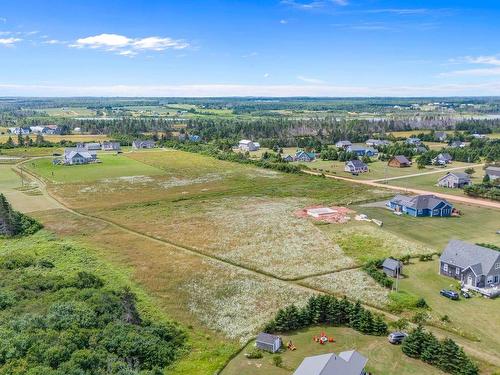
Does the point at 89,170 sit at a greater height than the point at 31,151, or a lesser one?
lesser

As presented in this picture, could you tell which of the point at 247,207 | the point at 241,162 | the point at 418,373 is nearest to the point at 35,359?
the point at 418,373

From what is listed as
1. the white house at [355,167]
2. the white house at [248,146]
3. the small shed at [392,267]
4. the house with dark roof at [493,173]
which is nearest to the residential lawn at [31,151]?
the white house at [248,146]

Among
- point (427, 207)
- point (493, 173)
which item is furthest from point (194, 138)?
point (427, 207)

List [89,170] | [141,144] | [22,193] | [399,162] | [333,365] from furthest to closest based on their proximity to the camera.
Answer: [141,144] < [399,162] < [89,170] < [22,193] < [333,365]

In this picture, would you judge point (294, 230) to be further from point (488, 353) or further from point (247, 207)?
point (488, 353)

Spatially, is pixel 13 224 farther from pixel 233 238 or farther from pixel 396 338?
pixel 396 338

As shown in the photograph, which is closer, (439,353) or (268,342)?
(439,353)

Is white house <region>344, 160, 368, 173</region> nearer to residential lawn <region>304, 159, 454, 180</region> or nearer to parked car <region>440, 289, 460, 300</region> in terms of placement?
residential lawn <region>304, 159, 454, 180</region>

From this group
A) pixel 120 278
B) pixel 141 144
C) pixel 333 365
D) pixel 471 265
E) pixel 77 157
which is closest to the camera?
pixel 333 365

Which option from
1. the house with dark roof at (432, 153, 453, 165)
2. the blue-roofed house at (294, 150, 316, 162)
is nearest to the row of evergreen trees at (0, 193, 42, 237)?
the blue-roofed house at (294, 150, 316, 162)
